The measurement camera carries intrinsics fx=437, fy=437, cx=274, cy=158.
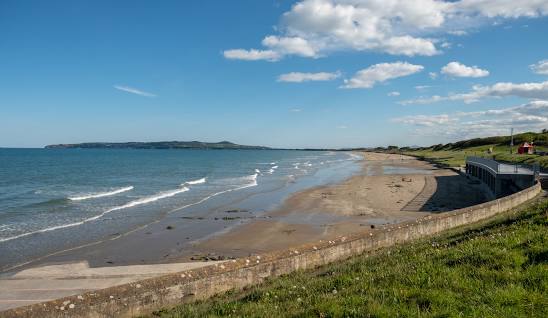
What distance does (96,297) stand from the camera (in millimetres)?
7871

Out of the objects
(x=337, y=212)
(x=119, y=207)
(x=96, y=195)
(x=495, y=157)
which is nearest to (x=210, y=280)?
(x=337, y=212)

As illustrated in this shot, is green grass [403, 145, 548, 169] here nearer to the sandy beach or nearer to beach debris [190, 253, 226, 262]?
the sandy beach

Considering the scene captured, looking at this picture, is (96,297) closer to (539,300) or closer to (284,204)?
(539,300)

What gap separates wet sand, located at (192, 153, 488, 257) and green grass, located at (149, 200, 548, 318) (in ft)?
29.5

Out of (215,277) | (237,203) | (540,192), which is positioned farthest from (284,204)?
(215,277)

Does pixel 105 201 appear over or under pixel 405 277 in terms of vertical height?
under

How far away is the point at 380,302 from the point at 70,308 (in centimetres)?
522

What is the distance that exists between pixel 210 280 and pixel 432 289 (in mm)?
4599

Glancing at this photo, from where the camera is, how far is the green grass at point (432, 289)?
17.8ft

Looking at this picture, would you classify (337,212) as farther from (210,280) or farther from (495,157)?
(495,157)

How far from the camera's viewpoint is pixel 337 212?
91.3ft

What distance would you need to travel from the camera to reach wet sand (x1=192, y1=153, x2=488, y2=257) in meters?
19.8

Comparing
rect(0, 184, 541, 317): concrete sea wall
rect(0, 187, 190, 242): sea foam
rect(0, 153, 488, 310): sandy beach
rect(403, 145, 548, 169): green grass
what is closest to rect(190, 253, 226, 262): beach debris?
rect(0, 153, 488, 310): sandy beach

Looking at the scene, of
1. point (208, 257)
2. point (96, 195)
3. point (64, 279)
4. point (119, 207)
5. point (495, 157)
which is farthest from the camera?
point (495, 157)
